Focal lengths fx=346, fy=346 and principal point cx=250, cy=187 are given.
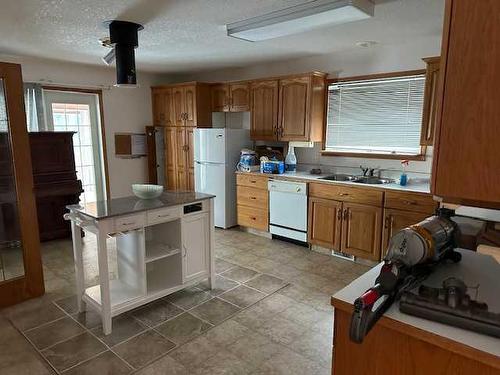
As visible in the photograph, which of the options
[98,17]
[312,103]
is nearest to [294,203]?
[312,103]

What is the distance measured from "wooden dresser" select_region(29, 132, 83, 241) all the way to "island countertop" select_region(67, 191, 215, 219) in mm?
1878

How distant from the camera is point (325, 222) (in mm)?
3992

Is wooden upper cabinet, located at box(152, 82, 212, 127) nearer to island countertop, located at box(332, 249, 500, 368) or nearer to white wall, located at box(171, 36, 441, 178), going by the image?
white wall, located at box(171, 36, 441, 178)

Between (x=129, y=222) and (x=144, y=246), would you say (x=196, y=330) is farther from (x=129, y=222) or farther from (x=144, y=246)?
(x=129, y=222)

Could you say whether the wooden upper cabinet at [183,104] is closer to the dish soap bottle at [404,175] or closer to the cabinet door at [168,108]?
the cabinet door at [168,108]

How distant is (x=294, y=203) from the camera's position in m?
4.23

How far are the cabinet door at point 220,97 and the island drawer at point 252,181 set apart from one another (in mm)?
1110

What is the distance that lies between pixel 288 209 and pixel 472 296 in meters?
3.17

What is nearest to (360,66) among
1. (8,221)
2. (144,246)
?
(144,246)

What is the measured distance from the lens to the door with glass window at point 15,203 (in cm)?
279

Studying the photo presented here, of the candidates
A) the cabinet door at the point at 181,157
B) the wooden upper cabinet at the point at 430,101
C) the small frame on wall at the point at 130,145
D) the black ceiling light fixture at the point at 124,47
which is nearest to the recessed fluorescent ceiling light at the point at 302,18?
the black ceiling light fixture at the point at 124,47

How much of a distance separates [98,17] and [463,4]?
2.73m

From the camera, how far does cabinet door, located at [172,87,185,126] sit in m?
5.41

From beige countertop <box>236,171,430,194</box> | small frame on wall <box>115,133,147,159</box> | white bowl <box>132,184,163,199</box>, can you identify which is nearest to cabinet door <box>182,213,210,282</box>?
white bowl <box>132,184,163,199</box>
